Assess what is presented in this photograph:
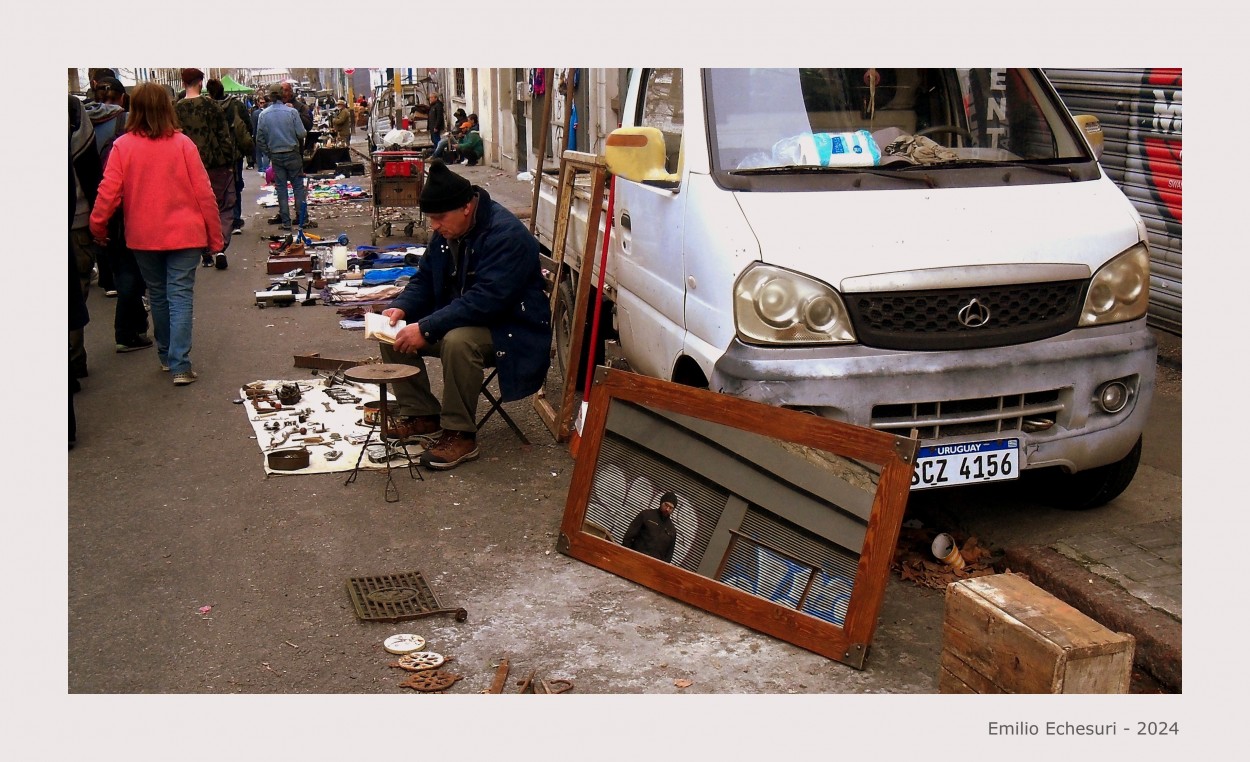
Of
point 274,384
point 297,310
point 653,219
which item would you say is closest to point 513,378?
point 653,219

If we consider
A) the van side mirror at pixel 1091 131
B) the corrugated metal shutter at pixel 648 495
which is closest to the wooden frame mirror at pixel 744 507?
the corrugated metal shutter at pixel 648 495

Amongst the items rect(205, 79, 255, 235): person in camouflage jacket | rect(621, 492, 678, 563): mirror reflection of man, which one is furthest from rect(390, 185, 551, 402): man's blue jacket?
rect(205, 79, 255, 235): person in camouflage jacket

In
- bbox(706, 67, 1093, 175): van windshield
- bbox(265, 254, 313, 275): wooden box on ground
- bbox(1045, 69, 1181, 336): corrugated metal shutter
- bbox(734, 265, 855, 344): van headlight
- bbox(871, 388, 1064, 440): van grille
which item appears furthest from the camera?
bbox(265, 254, 313, 275): wooden box on ground

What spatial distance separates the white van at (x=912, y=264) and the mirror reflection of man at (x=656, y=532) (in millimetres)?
538

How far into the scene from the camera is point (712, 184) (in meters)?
4.44

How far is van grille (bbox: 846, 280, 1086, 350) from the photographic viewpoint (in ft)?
13.5

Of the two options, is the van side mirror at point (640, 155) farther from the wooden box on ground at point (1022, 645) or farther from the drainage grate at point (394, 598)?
the wooden box on ground at point (1022, 645)

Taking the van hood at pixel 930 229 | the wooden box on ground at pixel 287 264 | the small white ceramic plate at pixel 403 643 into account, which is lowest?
the small white ceramic plate at pixel 403 643

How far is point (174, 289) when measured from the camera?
7148 millimetres

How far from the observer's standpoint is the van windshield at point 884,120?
4594mm

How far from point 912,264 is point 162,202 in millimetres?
4866

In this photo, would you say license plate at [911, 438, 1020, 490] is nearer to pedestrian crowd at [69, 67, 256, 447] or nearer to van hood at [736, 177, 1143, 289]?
van hood at [736, 177, 1143, 289]

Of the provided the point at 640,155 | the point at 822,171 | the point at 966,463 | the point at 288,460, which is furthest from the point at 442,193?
the point at 966,463

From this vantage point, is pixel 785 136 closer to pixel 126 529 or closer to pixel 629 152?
pixel 629 152
